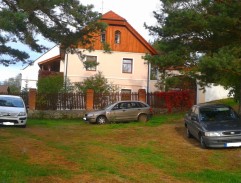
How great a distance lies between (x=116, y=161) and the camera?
37.9ft

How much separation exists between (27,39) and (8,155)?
7325 millimetres

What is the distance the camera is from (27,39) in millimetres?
17578

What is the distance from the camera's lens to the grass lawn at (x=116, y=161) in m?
9.37

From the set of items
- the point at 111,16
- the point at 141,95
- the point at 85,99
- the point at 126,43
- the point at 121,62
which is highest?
the point at 111,16

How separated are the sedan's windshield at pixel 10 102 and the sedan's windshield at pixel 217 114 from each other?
10051 mm

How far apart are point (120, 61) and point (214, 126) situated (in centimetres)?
2754

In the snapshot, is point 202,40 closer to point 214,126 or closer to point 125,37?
point 214,126

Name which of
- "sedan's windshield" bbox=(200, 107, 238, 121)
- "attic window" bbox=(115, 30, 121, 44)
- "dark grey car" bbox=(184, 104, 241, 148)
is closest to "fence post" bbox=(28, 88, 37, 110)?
"attic window" bbox=(115, 30, 121, 44)

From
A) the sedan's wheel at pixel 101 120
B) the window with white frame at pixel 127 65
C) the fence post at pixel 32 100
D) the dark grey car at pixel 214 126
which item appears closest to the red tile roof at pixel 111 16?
the window with white frame at pixel 127 65

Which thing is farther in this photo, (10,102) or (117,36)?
(117,36)

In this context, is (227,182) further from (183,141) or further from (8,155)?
(183,141)

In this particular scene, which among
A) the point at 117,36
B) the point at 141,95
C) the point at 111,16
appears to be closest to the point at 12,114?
the point at 141,95

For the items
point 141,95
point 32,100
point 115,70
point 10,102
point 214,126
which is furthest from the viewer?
point 115,70

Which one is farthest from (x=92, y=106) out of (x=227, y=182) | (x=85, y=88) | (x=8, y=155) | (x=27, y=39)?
(x=227, y=182)
